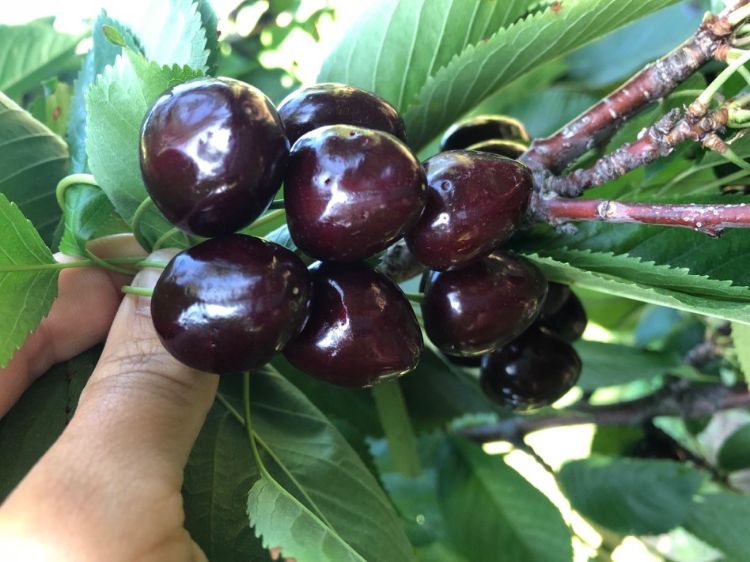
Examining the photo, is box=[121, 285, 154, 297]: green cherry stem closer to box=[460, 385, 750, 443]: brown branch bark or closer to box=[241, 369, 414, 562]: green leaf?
box=[241, 369, 414, 562]: green leaf

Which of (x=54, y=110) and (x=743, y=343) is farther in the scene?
(x=54, y=110)

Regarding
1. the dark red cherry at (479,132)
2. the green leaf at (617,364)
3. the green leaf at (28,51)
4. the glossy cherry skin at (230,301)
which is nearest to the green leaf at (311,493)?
the glossy cherry skin at (230,301)

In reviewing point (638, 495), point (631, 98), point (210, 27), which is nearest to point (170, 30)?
point (210, 27)

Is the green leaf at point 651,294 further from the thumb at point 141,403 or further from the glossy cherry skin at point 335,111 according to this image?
the thumb at point 141,403

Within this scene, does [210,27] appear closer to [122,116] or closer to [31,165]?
[122,116]

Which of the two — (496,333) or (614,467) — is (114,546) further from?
(614,467)

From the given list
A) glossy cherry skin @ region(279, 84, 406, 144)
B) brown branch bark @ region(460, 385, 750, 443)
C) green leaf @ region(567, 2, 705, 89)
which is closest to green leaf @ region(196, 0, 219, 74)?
glossy cherry skin @ region(279, 84, 406, 144)

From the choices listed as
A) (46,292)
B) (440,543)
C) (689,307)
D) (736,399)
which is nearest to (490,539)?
(440,543)

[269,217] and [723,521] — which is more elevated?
[269,217]
